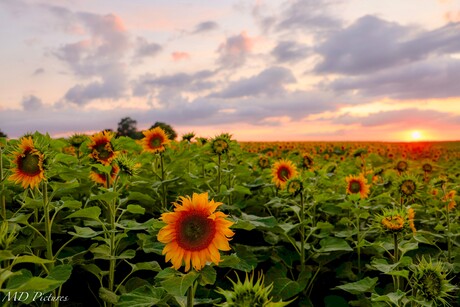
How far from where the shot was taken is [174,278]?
2314 millimetres

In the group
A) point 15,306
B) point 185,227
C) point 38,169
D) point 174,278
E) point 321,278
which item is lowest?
point 321,278

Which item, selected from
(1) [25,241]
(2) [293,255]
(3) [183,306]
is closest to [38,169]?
(1) [25,241]

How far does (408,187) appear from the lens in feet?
14.6

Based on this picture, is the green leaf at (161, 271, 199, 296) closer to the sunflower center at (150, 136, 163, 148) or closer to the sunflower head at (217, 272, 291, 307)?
the sunflower head at (217, 272, 291, 307)

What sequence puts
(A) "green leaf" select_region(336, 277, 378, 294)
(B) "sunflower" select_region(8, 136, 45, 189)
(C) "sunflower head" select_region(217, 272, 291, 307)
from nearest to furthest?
(C) "sunflower head" select_region(217, 272, 291, 307) < (B) "sunflower" select_region(8, 136, 45, 189) < (A) "green leaf" select_region(336, 277, 378, 294)

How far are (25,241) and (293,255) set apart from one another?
2.11 m

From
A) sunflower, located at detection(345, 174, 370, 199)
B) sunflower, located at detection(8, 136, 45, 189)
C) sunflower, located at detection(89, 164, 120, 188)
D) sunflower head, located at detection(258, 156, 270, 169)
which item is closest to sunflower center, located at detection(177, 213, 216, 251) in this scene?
sunflower, located at detection(8, 136, 45, 189)

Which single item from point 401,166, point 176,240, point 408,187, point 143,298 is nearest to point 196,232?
point 176,240

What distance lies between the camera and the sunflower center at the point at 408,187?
4.42m

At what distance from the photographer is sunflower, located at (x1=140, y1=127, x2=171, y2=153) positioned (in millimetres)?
4848

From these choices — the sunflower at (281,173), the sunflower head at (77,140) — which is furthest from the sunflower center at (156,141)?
the sunflower at (281,173)

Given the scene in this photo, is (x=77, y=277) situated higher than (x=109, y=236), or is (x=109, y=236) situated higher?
(x=109, y=236)

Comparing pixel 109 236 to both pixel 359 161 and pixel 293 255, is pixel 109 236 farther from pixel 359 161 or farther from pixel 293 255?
pixel 359 161

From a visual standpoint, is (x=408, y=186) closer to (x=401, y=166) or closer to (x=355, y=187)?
(x=355, y=187)
